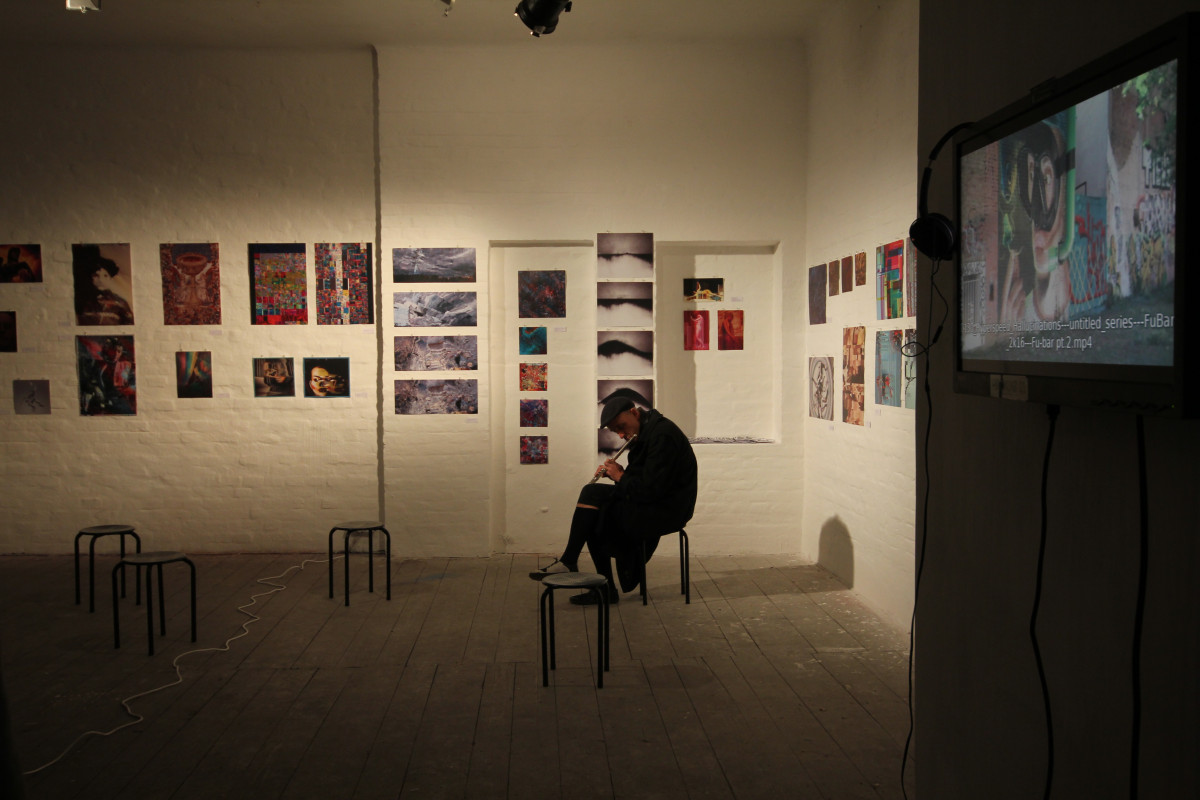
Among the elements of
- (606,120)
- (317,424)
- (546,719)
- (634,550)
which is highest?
(606,120)

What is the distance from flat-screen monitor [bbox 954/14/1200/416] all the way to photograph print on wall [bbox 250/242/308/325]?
5.53 metres

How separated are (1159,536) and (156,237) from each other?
6788 millimetres

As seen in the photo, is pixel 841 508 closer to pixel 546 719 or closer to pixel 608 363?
pixel 608 363

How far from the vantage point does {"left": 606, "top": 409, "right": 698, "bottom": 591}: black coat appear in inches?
201

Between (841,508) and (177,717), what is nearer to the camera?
(177,717)

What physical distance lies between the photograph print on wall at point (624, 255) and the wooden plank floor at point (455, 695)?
2.19 meters

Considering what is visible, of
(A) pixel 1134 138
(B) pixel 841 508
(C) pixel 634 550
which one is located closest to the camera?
(A) pixel 1134 138

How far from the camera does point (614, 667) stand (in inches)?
168

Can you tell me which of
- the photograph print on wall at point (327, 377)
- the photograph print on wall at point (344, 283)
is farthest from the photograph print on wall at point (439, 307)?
the photograph print on wall at point (327, 377)

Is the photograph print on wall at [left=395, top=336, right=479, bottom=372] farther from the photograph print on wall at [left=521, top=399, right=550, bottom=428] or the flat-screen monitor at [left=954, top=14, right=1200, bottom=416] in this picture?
the flat-screen monitor at [left=954, top=14, right=1200, bottom=416]

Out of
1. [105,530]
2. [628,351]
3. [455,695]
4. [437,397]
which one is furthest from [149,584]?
[628,351]

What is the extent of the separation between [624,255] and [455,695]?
363 cm

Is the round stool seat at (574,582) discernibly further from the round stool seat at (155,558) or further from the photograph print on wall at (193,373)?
the photograph print on wall at (193,373)

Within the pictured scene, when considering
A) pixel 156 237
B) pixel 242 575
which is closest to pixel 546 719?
pixel 242 575
